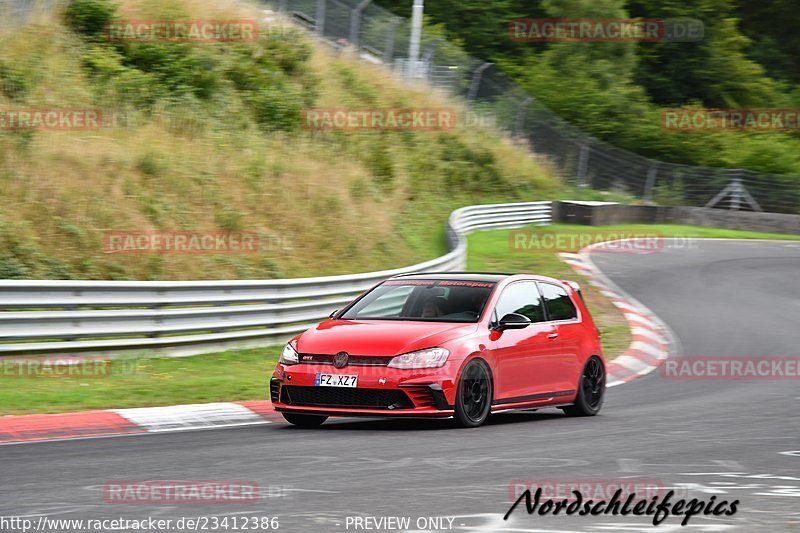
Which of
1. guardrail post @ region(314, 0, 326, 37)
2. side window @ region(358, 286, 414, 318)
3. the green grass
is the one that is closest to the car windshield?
side window @ region(358, 286, 414, 318)

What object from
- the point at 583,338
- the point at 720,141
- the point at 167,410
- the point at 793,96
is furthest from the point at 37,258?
the point at 793,96

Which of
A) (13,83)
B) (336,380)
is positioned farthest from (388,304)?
(13,83)

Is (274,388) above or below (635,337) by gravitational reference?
above

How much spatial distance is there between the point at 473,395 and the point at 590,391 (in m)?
2.27

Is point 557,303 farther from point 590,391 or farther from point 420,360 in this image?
point 420,360

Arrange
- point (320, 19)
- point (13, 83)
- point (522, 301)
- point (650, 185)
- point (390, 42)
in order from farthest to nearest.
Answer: point (650, 185)
point (390, 42)
point (320, 19)
point (13, 83)
point (522, 301)

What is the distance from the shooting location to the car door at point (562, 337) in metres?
12.0

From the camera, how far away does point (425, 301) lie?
449 inches

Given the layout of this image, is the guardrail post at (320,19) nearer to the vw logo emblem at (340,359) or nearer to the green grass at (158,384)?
the green grass at (158,384)

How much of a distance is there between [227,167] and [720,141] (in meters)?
31.5

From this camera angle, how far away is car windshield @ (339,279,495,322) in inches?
443

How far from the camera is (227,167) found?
25.5 meters

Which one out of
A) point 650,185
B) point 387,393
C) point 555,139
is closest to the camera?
point 387,393

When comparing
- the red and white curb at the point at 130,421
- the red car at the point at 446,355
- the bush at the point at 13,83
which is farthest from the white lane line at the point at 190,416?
the bush at the point at 13,83
